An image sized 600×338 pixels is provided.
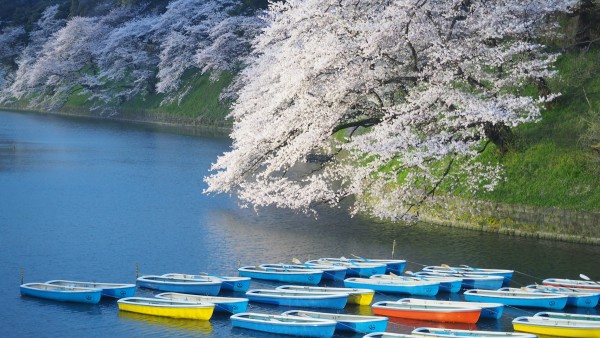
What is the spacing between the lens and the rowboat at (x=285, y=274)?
78.0ft

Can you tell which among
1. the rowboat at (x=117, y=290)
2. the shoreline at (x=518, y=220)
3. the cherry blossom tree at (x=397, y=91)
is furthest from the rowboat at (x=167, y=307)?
the shoreline at (x=518, y=220)

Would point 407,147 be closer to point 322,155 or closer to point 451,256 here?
point 451,256

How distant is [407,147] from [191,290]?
370 inches

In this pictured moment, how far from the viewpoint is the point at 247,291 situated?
22.4 meters

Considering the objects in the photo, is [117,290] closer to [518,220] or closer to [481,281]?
[481,281]

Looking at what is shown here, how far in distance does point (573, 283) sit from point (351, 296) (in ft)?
21.2

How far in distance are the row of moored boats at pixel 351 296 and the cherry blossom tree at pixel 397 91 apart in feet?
16.3

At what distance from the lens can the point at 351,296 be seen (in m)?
22.0

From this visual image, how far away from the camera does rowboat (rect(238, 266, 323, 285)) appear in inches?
936

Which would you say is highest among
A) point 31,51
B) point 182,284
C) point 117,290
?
point 31,51

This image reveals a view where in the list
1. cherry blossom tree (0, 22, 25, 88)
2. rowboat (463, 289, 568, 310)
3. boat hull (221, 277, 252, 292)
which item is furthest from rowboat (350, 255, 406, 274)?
cherry blossom tree (0, 22, 25, 88)

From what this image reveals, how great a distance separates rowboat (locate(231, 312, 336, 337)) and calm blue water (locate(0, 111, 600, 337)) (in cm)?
30

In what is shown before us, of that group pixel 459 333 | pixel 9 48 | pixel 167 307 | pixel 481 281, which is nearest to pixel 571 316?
pixel 459 333

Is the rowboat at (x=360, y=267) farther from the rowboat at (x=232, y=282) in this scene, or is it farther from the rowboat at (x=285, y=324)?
the rowboat at (x=285, y=324)
